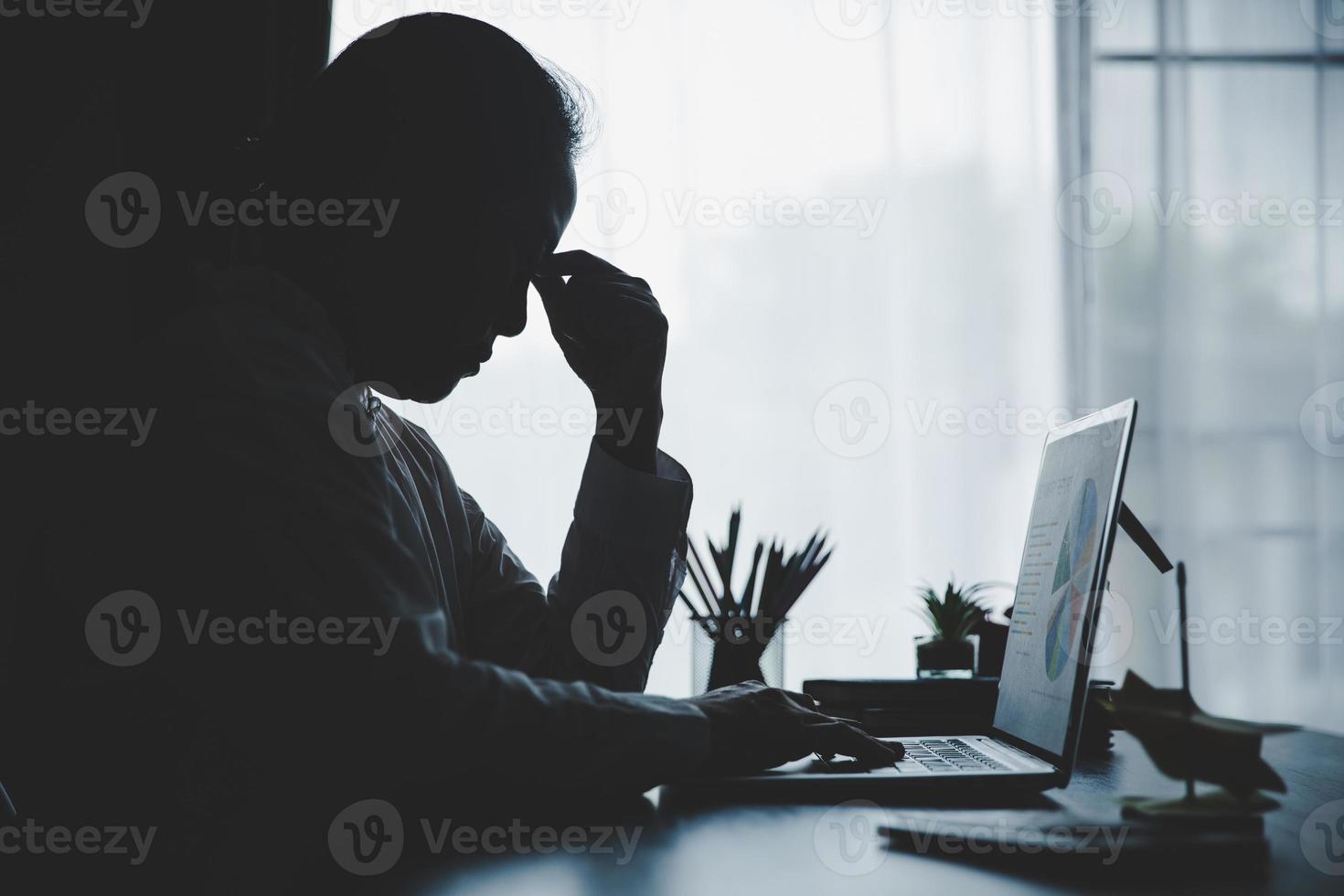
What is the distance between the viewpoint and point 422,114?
94 centimetres

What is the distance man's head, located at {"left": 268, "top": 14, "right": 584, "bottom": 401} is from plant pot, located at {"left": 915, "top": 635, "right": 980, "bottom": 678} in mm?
918

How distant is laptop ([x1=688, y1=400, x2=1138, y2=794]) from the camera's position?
0.78 m

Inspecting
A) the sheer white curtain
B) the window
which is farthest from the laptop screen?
the window

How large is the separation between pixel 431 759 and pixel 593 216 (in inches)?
78.7

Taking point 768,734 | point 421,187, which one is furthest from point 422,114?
point 768,734

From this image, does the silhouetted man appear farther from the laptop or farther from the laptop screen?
the laptop screen

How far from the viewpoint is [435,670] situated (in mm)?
663

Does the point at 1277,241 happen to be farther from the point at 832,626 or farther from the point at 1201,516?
the point at 832,626

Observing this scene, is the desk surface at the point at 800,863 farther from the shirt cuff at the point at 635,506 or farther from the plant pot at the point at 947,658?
the plant pot at the point at 947,658

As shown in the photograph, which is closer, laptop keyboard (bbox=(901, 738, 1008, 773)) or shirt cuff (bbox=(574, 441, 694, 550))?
laptop keyboard (bbox=(901, 738, 1008, 773))

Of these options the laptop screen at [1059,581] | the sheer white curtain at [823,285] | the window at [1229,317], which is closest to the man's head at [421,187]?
the laptop screen at [1059,581]

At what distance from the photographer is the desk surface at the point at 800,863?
0.55 meters

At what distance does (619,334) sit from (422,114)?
354mm

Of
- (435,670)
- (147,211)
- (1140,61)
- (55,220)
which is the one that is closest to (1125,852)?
(435,670)
